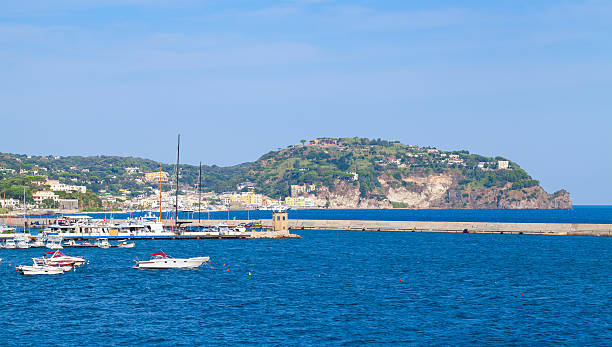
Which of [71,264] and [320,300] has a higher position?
[71,264]

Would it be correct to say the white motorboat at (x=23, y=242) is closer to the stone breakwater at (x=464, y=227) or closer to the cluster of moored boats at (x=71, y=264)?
the cluster of moored boats at (x=71, y=264)

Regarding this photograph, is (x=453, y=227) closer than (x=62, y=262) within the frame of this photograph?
No

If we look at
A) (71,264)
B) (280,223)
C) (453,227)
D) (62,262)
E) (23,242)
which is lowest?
(71,264)

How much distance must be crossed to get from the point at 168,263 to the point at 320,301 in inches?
1112

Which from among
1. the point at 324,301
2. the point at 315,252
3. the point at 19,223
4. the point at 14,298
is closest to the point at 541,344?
the point at 324,301

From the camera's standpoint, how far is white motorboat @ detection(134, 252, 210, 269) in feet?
266

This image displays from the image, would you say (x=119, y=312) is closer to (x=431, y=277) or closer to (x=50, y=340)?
(x=50, y=340)

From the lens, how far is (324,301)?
195 ft

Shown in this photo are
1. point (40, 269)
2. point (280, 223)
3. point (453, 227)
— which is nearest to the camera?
point (40, 269)

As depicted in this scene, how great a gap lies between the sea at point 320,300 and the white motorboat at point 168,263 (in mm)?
1192

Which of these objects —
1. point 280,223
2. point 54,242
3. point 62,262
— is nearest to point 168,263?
point 62,262

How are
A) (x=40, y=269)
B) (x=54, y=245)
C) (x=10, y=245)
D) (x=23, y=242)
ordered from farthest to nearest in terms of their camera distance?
(x=23, y=242) → (x=54, y=245) → (x=10, y=245) → (x=40, y=269)

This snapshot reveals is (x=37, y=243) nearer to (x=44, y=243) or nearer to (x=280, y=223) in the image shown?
(x=44, y=243)

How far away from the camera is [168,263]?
81.6 m
